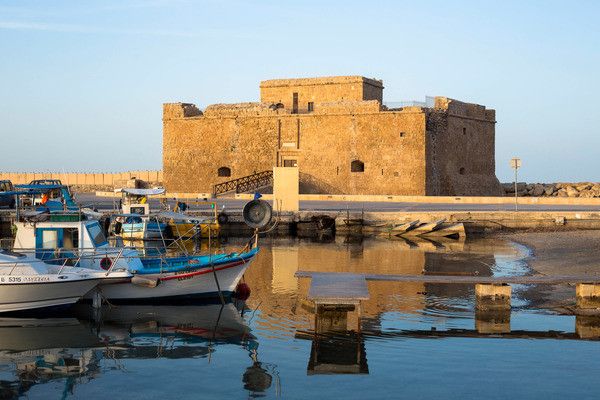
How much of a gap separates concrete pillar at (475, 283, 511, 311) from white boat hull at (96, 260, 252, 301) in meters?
4.41

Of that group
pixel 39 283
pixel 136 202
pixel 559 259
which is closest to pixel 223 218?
pixel 136 202

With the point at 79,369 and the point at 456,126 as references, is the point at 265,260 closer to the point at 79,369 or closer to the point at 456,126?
the point at 79,369

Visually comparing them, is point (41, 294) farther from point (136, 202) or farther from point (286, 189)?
point (286, 189)

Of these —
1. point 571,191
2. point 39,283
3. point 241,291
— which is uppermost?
point 571,191

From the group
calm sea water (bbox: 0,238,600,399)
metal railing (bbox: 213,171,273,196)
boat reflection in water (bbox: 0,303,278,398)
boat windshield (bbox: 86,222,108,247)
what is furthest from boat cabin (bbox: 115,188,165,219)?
metal railing (bbox: 213,171,273,196)

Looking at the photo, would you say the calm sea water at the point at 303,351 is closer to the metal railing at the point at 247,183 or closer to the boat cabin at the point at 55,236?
the boat cabin at the point at 55,236

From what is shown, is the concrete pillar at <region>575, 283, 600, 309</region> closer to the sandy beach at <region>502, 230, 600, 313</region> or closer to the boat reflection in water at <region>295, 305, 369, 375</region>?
the sandy beach at <region>502, 230, 600, 313</region>

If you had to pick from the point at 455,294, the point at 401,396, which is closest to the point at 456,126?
the point at 455,294

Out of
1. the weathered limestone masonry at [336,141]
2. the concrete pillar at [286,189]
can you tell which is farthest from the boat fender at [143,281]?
the weathered limestone masonry at [336,141]

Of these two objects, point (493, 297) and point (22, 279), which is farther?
point (493, 297)

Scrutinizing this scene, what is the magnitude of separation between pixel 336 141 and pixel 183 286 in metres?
25.8

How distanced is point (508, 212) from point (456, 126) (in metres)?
11.5

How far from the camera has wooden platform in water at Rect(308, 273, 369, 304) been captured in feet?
42.1

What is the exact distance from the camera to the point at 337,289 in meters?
13.7
